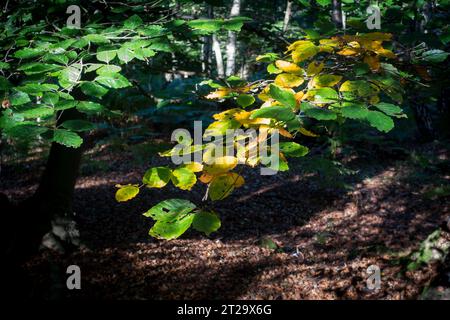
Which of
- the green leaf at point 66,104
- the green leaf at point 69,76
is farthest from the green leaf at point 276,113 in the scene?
the green leaf at point 69,76

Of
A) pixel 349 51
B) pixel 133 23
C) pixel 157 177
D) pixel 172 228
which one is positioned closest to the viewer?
pixel 172 228

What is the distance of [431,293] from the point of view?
3980mm

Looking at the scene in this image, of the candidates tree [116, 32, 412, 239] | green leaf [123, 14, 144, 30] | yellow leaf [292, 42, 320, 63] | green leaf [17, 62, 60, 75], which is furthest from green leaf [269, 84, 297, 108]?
green leaf [123, 14, 144, 30]

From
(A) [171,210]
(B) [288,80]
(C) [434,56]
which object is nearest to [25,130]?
(A) [171,210]

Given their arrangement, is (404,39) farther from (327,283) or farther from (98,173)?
(98,173)

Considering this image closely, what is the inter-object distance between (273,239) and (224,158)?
5.98 metres

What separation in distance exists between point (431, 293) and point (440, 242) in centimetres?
81

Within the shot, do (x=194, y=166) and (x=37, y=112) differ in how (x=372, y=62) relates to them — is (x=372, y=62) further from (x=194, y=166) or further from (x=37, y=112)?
(x=37, y=112)

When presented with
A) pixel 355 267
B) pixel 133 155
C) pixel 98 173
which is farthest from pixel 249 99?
pixel 133 155

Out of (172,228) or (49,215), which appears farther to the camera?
(49,215)

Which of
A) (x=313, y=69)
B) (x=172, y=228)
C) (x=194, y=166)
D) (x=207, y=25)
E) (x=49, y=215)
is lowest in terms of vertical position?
(x=49, y=215)

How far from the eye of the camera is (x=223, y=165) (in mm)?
1119

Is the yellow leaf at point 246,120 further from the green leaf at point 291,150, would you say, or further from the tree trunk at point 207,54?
the tree trunk at point 207,54

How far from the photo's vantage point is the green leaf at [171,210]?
1083mm
